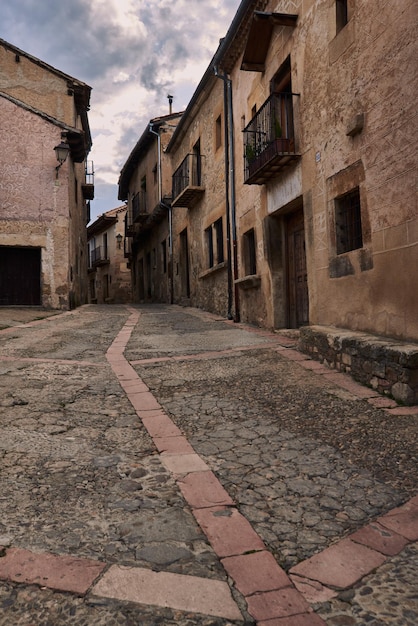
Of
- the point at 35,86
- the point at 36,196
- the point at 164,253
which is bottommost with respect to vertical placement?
the point at 164,253

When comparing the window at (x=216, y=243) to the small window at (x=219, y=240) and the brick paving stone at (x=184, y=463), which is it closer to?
the small window at (x=219, y=240)

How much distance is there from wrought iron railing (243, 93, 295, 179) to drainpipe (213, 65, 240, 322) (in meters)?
1.98

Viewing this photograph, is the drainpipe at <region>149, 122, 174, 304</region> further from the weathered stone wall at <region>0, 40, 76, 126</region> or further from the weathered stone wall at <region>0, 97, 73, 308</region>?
the weathered stone wall at <region>0, 97, 73, 308</region>

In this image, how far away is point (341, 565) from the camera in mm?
1891

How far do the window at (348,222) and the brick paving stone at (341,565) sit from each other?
4.39 metres

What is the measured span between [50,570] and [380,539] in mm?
1432

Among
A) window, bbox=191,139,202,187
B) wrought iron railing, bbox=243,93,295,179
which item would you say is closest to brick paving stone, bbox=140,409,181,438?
wrought iron railing, bbox=243,93,295,179

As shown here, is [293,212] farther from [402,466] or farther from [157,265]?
[157,265]

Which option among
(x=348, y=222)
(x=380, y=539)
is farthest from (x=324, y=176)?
(x=380, y=539)

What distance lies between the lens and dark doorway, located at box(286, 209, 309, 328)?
7.73 metres

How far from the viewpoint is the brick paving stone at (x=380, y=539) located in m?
2.00

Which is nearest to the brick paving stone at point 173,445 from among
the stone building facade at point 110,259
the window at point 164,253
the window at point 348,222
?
the window at point 348,222

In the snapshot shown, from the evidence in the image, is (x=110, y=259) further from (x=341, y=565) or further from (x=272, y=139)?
(x=341, y=565)

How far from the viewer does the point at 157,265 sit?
20.0 metres
